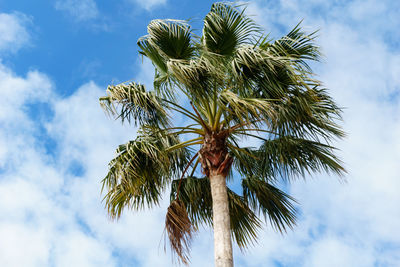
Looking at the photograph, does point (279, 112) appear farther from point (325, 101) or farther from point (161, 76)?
point (161, 76)

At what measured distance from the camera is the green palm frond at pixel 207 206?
920cm

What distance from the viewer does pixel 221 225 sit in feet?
25.4

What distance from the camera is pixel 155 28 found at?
27.6 ft

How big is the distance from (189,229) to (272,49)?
3.39m

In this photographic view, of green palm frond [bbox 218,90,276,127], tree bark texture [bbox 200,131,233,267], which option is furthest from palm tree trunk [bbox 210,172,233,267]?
green palm frond [bbox 218,90,276,127]

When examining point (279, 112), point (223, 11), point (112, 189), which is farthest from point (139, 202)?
point (223, 11)

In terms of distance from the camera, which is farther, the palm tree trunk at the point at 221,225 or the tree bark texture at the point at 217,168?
the tree bark texture at the point at 217,168

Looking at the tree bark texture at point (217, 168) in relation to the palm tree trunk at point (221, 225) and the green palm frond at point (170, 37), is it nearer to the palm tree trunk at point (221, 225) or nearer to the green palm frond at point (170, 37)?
the palm tree trunk at point (221, 225)

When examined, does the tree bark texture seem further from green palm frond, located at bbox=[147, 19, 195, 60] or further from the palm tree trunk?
green palm frond, located at bbox=[147, 19, 195, 60]

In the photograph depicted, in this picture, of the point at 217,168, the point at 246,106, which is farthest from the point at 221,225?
the point at 246,106

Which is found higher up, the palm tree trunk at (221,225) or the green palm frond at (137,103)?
the green palm frond at (137,103)

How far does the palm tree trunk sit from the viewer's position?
24.5 feet

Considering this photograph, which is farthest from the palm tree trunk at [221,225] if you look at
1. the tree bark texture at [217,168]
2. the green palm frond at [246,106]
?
the green palm frond at [246,106]

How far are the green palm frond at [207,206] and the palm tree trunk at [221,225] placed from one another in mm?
1054
